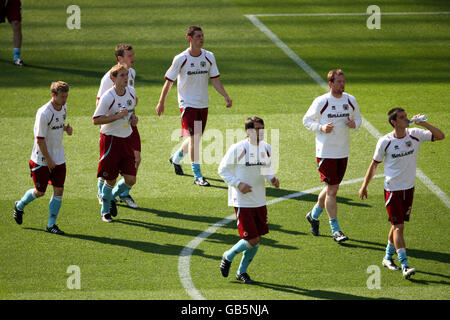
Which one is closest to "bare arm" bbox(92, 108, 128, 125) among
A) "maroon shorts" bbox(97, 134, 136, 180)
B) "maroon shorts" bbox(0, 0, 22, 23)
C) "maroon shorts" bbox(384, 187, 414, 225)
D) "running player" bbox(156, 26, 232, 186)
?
"maroon shorts" bbox(97, 134, 136, 180)

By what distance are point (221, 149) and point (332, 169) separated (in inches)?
165

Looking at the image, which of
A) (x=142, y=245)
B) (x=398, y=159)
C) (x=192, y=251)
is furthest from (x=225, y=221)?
(x=398, y=159)

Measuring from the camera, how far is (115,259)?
9406 millimetres

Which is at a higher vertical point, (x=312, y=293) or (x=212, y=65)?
(x=212, y=65)

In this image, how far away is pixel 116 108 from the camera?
33.6 ft

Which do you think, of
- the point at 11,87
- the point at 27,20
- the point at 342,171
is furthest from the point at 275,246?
the point at 27,20

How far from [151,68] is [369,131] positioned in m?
6.26

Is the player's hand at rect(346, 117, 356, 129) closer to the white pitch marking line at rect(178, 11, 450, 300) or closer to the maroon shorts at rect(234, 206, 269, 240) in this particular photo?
the maroon shorts at rect(234, 206, 269, 240)

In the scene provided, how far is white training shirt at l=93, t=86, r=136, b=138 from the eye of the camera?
33.3ft

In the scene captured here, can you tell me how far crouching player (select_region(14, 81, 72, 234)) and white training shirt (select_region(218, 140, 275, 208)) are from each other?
263 centimetres

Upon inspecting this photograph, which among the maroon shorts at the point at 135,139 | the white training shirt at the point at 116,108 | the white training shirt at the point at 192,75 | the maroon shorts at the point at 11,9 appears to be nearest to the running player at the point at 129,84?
the maroon shorts at the point at 135,139

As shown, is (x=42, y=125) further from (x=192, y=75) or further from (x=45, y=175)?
(x=192, y=75)

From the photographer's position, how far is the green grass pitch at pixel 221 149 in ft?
29.3

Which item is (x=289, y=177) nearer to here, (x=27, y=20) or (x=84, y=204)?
(x=84, y=204)
